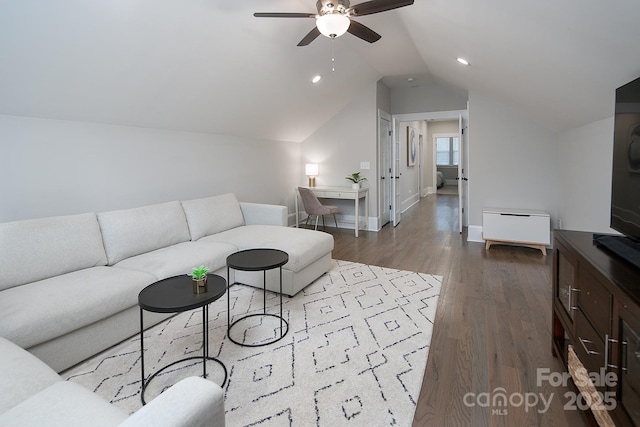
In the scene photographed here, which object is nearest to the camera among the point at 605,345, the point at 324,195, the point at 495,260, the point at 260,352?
the point at 605,345

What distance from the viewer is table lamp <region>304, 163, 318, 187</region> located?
5.98 metres

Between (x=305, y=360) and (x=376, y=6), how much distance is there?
8.03ft

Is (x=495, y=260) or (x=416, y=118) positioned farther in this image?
(x=416, y=118)

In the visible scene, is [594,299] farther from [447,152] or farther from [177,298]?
[447,152]

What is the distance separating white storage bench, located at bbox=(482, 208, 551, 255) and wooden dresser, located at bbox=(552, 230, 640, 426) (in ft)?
8.51


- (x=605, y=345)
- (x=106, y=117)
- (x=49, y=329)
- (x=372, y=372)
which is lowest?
(x=372, y=372)

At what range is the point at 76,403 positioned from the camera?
3.50 ft

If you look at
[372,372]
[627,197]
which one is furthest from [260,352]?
[627,197]

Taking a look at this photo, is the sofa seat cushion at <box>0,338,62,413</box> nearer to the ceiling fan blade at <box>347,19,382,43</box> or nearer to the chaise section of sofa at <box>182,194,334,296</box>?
the chaise section of sofa at <box>182,194,334,296</box>

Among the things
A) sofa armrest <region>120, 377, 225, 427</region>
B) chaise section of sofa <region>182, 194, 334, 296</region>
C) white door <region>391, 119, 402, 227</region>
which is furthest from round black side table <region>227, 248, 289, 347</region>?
white door <region>391, 119, 402, 227</region>

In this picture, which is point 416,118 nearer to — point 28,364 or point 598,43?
point 598,43

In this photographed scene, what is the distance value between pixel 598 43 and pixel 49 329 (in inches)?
132

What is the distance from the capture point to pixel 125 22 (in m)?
2.27

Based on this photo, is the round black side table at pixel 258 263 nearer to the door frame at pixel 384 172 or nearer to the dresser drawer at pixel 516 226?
the dresser drawer at pixel 516 226
